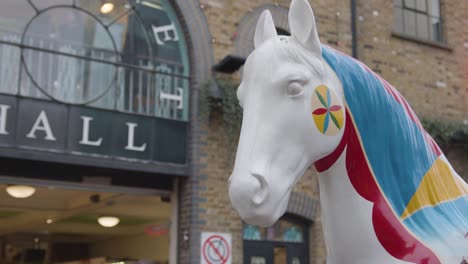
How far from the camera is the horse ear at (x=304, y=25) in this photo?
8.08ft

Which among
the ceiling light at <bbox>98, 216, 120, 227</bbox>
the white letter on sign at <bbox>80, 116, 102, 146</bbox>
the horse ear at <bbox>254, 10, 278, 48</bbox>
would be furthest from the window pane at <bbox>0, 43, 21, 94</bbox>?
the horse ear at <bbox>254, 10, 278, 48</bbox>

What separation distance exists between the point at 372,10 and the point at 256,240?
4735mm

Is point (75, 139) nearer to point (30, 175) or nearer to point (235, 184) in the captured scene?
point (30, 175)

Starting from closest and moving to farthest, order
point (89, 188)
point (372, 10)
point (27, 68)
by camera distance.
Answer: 1. point (27, 68)
2. point (89, 188)
3. point (372, 10)

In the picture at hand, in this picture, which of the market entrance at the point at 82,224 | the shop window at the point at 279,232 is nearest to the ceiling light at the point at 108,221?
the market entrance at the point at 82,224

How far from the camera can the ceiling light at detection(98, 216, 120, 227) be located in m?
12.5

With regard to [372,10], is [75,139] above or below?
below

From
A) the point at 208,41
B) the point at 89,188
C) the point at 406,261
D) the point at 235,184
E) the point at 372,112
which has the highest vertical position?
the point at 208,41

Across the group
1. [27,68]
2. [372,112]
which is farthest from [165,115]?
[372,112]

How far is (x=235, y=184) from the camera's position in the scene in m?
2.20

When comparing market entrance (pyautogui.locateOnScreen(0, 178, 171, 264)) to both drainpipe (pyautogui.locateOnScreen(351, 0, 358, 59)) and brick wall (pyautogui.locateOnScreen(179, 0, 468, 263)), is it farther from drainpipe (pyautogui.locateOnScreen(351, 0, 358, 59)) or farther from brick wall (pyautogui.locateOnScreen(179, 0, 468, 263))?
drainpipe (pyautogui.locateOnScreen(351, 0, 358, 59))

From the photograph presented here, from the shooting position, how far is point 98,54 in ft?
30.8

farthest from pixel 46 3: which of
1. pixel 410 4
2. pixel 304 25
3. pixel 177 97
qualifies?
pixel 304 25

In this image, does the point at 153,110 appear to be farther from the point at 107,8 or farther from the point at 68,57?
the point at 107,8
